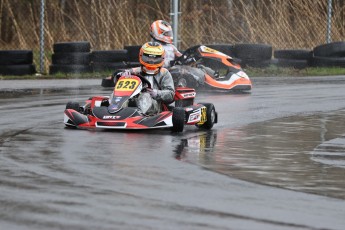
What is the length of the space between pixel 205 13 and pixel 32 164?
18.8 metres

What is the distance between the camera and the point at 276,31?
85.4ft

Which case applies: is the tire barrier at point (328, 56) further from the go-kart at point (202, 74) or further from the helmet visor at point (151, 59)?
the helmet visor at point (151, 59)

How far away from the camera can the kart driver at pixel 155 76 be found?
12758mm

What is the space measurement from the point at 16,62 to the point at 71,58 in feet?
3.77

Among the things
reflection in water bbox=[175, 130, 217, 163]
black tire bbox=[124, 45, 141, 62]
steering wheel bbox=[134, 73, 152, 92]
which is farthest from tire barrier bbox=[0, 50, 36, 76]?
reflection in water bbox=[175, 130, 217, 163]

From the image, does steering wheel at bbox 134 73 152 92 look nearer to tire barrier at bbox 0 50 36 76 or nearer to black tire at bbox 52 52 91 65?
tire barrier at bbox 0 50 36 76

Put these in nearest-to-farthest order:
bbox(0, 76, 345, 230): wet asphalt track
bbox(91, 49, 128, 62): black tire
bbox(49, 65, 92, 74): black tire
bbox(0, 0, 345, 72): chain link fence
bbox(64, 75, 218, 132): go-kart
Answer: bbox(0, 76, 345, 230): wet asphalt track < bbox(64, 75, 218, 132): go-kart < bbox(49, 65, 92, 74): black tire < bbox(91, 49, 128, 62): black tire < bbox(0, 0, 345, 72): chain link fence

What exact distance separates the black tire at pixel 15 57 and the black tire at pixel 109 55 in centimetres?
145

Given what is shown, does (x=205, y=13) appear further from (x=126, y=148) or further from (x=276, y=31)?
(x=126, y=148)

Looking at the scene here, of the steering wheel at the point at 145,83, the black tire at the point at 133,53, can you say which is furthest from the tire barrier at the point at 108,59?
the steering wheel at the point at 145,83

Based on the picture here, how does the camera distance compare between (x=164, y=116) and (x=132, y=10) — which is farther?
(x=132, y=10)

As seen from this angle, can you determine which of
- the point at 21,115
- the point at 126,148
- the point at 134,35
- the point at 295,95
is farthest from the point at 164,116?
the point at 134,35

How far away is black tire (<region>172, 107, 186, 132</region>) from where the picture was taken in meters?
12.1

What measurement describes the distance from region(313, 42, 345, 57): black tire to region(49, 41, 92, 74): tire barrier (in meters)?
5.38
